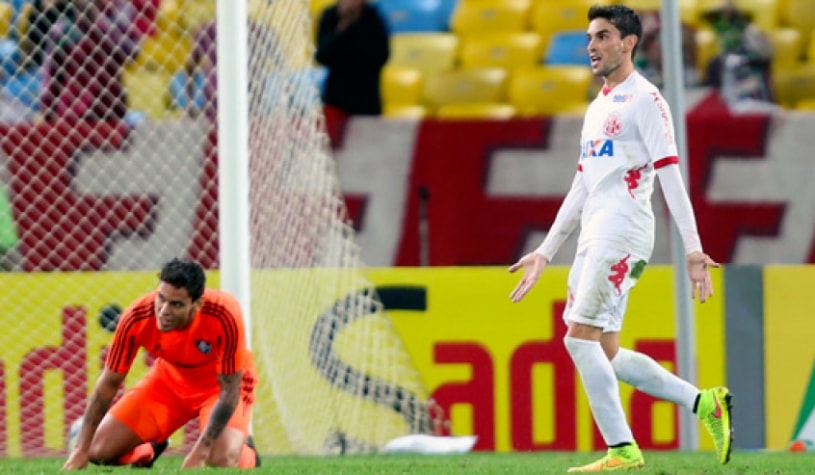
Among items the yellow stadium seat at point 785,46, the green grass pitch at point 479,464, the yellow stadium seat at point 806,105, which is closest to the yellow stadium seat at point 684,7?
the yellow stadium seat at point 785,46

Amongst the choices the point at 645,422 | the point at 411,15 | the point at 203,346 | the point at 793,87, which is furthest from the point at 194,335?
the point at 411,15

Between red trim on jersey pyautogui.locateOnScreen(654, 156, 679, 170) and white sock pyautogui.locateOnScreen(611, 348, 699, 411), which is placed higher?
red trim on jersey pyautogui.locateOnScreen(654, 156, 679, 170)

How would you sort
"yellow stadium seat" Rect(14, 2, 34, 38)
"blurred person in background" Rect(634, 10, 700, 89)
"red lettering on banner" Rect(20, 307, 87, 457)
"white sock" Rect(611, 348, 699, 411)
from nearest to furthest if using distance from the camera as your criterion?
"white sock" Rect(611, 348, 699, 411) → "red lettering on banner" Rect(20, 307, 87, 457) → "yellow stadium seat" Rect(14, 2, 34, 38) → "blurred person in background" Rect(634, 10, 700, 89)

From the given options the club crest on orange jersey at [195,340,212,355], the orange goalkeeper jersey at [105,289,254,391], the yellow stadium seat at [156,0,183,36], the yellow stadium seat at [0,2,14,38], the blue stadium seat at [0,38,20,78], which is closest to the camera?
the orange goalkeeper jersey at [105,289,254,391]

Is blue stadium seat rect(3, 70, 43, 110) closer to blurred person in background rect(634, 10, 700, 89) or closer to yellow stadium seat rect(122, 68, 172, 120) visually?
yellow stadium seat rect(122, 68, 172, 120)

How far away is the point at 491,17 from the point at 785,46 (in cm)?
226

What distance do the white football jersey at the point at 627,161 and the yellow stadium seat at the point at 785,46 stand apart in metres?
6.23

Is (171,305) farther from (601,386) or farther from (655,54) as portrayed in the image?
(655,54)

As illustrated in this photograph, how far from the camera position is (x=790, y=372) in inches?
389

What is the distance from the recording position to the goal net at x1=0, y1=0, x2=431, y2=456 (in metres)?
9.56

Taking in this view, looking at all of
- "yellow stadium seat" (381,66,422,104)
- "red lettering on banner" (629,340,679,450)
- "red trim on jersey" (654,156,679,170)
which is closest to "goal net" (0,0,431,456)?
"red lettering on banner" (629,340,679,450)

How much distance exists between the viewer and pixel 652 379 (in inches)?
275

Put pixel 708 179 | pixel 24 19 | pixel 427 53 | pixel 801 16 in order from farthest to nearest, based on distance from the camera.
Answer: pixel 427 53, pixel 801 16, pixel 24 19, pixel 708 179

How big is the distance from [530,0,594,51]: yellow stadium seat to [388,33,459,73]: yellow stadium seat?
2.14ft
